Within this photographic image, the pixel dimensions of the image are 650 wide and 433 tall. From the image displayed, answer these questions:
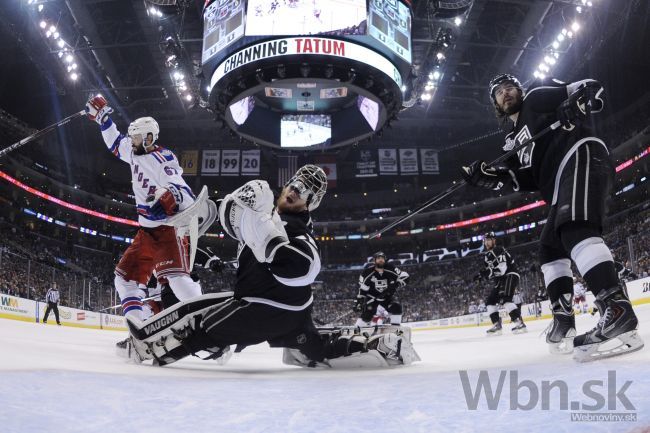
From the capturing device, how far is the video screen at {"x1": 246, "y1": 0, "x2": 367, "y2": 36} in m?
13.3

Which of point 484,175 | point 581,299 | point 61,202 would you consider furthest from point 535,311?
point 61,202

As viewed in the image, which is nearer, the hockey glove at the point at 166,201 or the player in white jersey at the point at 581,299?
the hockey glove at the point at 166,201

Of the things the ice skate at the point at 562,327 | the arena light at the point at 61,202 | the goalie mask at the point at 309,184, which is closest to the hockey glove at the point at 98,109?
the goalie mask at the point at 309,184

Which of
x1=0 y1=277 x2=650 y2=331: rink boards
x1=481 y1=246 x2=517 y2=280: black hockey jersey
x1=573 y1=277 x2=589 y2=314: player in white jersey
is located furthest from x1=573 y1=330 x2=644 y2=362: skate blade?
x1=573 y1=277 x2=589 y2=314: player in white jersey

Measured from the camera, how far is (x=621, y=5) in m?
19.5

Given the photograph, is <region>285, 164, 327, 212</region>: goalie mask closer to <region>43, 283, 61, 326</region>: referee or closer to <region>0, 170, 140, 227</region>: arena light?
<region>43, 283, 61, 326</region>: referee

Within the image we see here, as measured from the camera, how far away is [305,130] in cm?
2128

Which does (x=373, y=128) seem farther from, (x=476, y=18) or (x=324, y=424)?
(x=324, y=424)

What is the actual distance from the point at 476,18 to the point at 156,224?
63.2ft

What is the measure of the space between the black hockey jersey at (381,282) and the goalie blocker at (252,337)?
228 inches

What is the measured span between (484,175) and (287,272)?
1.34 meters

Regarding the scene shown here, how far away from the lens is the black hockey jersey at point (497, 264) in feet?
30.0

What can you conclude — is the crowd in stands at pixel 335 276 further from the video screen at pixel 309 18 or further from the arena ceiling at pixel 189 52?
the video screen at pixel 309 18

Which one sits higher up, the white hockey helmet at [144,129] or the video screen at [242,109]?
the video screen at [242,109]
